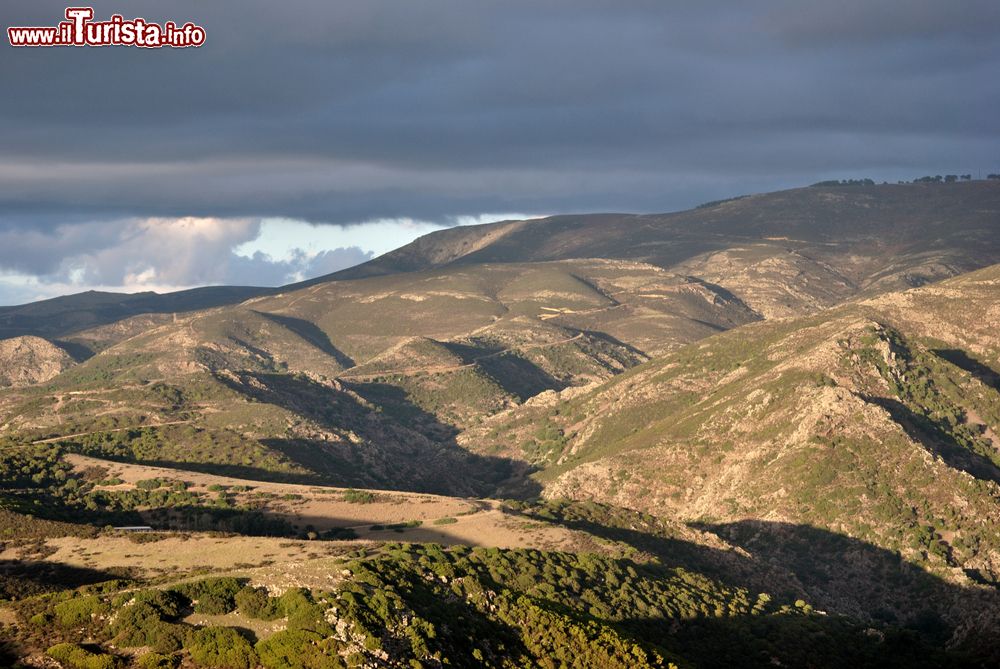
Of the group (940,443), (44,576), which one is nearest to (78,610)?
(44,576)

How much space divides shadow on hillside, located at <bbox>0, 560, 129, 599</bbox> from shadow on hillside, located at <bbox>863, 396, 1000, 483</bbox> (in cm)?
10725

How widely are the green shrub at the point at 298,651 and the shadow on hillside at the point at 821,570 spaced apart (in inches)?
2142

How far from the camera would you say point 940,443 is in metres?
145

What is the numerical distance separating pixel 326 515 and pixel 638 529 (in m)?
35.0

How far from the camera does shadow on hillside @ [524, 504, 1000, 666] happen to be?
103875mm

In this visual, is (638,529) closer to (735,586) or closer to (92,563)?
(735,586)

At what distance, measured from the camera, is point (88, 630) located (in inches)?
2079

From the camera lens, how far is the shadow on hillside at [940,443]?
456ft

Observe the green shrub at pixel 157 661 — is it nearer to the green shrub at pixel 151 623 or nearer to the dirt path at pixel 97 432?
the green shrub at pixel 151 623

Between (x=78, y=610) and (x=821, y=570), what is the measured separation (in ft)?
283

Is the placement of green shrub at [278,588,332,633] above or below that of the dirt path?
above

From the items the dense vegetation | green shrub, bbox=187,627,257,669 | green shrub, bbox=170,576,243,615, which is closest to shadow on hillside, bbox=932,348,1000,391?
the dense vegetation

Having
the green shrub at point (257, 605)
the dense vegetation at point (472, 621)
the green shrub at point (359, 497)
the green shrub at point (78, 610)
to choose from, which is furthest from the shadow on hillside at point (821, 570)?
the green shrub at point (78, 610)

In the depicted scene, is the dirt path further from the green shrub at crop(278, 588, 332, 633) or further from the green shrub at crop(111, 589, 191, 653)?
the green shrub at crop(278, 588, 332, 633)
